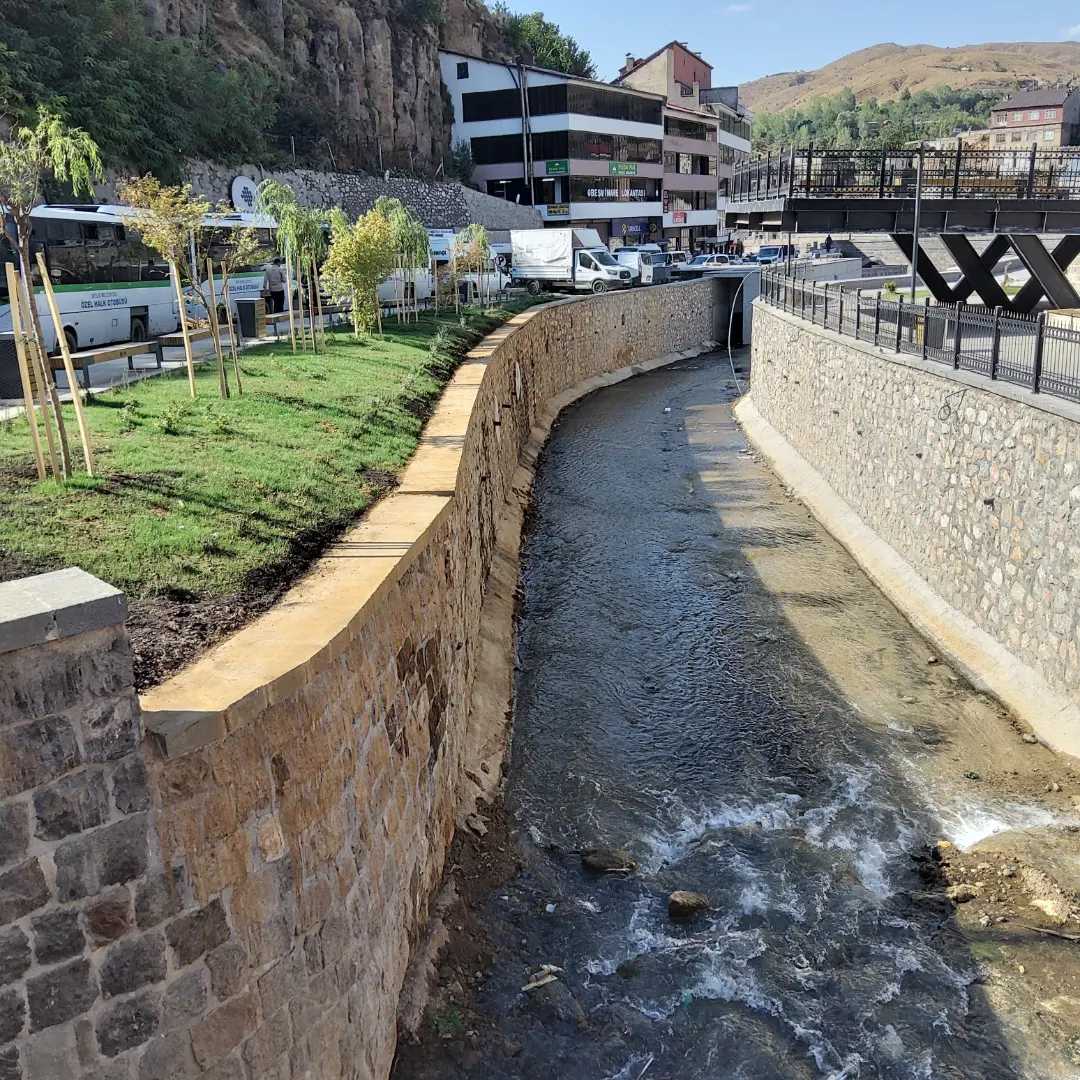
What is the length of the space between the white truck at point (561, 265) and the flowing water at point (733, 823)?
29.4 m

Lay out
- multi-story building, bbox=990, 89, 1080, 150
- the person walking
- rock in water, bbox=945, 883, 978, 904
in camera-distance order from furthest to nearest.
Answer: multi-story building, bbox=990, 89, 1080, 150, the person walking, rock in water, bbox=945, 883, 978, 904

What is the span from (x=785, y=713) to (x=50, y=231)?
64.1ft

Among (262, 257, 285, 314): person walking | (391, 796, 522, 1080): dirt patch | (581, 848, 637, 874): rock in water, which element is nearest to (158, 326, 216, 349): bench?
(262, 257, 285, 314): person walking

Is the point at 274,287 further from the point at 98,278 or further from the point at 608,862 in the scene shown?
the point at 608,862

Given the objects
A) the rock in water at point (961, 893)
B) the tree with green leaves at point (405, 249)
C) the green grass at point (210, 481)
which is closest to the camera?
the green grass at point (210, 481)

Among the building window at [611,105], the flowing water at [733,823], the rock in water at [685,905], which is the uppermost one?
the building window at [611,105]

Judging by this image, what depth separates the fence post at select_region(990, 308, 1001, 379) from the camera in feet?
47.4

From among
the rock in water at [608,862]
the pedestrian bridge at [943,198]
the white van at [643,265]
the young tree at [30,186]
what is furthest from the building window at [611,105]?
the rock in water at [608,862]

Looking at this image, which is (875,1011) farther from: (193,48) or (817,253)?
(817,253)

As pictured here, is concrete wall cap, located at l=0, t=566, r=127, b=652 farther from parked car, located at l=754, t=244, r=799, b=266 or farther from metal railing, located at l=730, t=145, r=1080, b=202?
parked car, located at l=754, t=244, r=799, b=266

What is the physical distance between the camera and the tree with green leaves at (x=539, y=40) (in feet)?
278

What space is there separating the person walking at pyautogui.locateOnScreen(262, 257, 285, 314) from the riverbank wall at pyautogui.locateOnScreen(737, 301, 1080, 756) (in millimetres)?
16848

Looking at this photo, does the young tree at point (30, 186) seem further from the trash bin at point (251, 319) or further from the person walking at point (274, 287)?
the person walking at point (274, 287)

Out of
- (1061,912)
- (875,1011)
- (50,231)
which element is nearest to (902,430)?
(1061,912)
